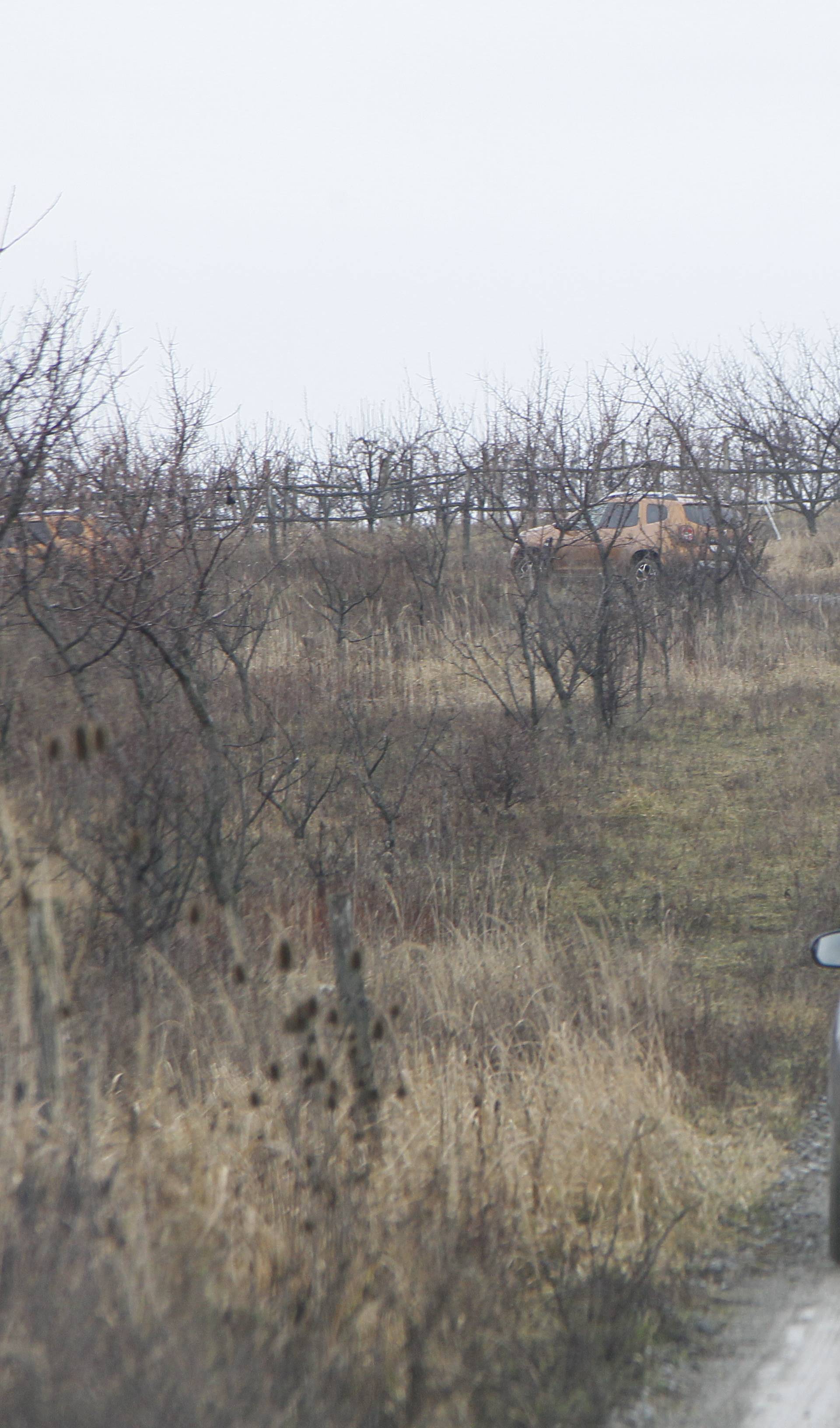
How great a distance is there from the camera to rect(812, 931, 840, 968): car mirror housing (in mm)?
3506

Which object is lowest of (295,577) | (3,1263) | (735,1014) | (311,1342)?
(735,1014)

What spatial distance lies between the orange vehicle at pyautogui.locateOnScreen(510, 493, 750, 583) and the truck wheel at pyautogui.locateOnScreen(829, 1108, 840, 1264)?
29.5 ft

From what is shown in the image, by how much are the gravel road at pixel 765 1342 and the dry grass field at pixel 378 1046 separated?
0.36 ft

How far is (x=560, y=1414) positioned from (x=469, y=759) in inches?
293

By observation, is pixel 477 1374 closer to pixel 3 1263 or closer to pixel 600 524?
pixel 3 1263

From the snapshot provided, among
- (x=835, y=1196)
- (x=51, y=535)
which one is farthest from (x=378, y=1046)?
(x=51, y=535)

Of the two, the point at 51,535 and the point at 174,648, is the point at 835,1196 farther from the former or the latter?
the point at 51,535

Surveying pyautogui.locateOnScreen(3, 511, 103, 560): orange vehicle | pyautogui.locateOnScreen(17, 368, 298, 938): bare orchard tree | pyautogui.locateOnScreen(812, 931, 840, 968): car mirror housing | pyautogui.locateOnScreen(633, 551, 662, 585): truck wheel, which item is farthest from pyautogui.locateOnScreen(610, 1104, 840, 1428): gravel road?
pyautogui.locateOnScreen(633, 551, 662, 585): truck wheel

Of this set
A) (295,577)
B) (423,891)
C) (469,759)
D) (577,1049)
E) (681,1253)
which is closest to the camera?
(681,1253)

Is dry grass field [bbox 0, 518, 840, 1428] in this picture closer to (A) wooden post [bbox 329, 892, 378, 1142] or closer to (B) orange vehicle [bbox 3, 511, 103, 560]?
(A) wooden post [bbox 329, 892, 378, 1142]

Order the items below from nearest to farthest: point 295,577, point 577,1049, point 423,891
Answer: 1. point 577,1049
2. point 423,891
3. point 295,577

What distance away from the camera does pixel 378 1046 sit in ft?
16.1

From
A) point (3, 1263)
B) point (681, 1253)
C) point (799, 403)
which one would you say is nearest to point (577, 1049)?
point (681, 1253)

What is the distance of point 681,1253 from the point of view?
3770 millimetres
